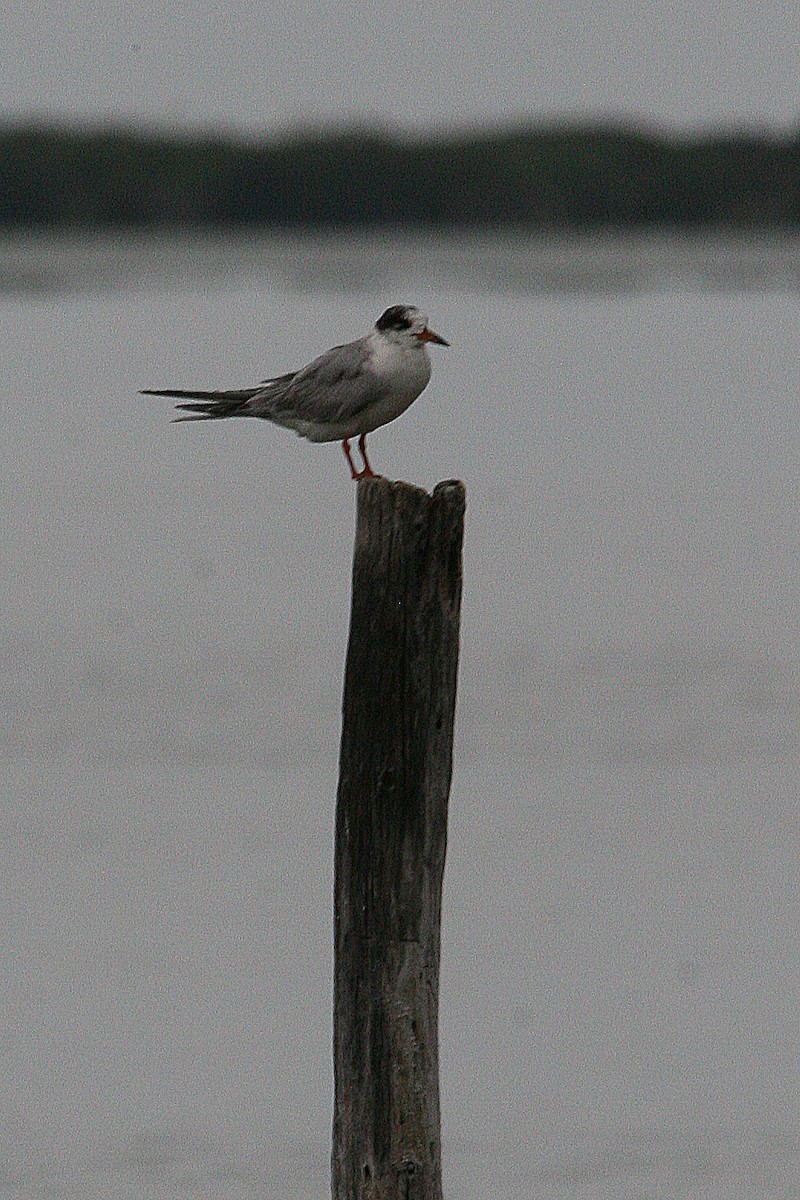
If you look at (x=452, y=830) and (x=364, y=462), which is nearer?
(x=364, y=462)

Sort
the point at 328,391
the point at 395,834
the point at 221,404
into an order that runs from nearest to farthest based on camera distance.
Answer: the point at 395,834 < the point at 328,391 < the point at 221,404

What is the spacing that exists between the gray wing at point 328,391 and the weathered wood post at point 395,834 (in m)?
1.56

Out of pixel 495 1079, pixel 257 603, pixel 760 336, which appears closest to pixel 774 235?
pixel 760 336

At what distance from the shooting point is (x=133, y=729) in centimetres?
1906

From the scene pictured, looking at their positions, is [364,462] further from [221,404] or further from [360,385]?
[221,404]

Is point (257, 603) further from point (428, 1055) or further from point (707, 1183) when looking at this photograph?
point (428, 1055)

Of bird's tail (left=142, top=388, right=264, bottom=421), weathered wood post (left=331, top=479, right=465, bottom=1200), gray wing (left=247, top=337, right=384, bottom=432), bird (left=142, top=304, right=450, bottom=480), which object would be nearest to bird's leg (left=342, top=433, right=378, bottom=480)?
bird (left=142, top=304, right=450, bottom=480)

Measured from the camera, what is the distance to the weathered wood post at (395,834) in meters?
7.29

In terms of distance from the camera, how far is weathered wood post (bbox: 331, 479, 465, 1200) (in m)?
7.29

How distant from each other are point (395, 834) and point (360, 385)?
2.02m

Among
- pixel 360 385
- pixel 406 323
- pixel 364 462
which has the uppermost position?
pixel 406 323

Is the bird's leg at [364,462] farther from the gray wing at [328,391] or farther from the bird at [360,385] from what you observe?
the gray wing at [328,391]

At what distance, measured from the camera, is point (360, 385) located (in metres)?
8.84

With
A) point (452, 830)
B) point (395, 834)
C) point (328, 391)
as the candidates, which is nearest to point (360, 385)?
point (328, 391)
